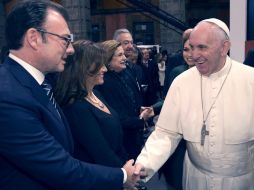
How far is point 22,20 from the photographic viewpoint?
1431 mm

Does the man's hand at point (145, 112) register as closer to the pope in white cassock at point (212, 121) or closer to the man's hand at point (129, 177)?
the pope in white cassock at point (212, 121)

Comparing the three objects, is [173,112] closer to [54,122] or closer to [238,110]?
[238,110]

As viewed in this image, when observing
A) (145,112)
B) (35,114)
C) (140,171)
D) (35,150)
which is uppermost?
(35,114)

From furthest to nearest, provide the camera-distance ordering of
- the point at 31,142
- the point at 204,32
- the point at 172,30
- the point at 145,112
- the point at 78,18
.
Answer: the point at 172,30 < the point at 78,18 < the point at 145,112 < the point at 204,32 < the point at 31,142

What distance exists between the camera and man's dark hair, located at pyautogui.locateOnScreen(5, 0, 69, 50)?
1433mm

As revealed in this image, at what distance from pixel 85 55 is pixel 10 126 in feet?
3.60

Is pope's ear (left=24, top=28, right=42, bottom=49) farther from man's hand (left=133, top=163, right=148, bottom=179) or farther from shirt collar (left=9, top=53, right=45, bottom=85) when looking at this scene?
man's hand (left=133, top=163, right=148, bottom=179)

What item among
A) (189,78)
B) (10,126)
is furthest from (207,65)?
(10,126)

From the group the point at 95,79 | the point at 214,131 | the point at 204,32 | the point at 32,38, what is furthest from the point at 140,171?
the point at 32,38

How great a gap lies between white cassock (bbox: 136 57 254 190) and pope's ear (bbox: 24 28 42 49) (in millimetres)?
1180

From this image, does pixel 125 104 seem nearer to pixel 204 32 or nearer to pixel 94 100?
pixel 94 100

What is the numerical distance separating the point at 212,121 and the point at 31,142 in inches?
52.6

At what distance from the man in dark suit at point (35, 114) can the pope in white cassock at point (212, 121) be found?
80cm

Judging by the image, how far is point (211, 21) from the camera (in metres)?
2.27
